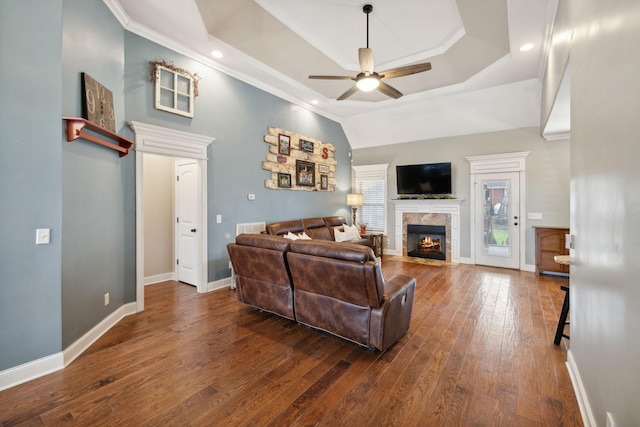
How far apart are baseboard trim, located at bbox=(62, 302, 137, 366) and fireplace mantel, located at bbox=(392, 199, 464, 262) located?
5.85 meters

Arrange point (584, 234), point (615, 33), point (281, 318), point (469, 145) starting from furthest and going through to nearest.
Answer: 1. point (469, 145)
2. point (281, 318)
3. point (584, 234)
4. point (615, 33)

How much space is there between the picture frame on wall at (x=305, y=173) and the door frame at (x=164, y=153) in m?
2.15

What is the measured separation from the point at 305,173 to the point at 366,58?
325 centimetres

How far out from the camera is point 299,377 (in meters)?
2.18

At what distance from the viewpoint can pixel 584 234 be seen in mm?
1797

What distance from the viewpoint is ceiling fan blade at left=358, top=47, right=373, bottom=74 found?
3195mm

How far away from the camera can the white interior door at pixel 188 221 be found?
435 cm

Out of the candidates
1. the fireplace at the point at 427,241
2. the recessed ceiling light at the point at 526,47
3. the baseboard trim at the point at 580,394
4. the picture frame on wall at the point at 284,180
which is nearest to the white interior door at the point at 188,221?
the picture frame on wall at the point at 284,180

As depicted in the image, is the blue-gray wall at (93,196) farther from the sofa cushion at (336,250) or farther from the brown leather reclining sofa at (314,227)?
the brown leather reclining sofa at (314,227)

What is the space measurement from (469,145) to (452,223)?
1836 millimetres

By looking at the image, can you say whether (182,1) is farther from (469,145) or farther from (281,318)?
(469,145)

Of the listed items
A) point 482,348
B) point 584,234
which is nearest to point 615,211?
point 584,234

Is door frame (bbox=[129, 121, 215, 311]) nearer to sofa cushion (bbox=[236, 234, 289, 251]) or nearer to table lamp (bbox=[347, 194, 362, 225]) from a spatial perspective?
sofa cushion (bbox=[236, 234, 289, 251])

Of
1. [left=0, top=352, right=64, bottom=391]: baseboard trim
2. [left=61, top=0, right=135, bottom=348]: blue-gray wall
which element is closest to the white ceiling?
[left=61, top=0, right=135, bottom=348]: blue-gray wall
